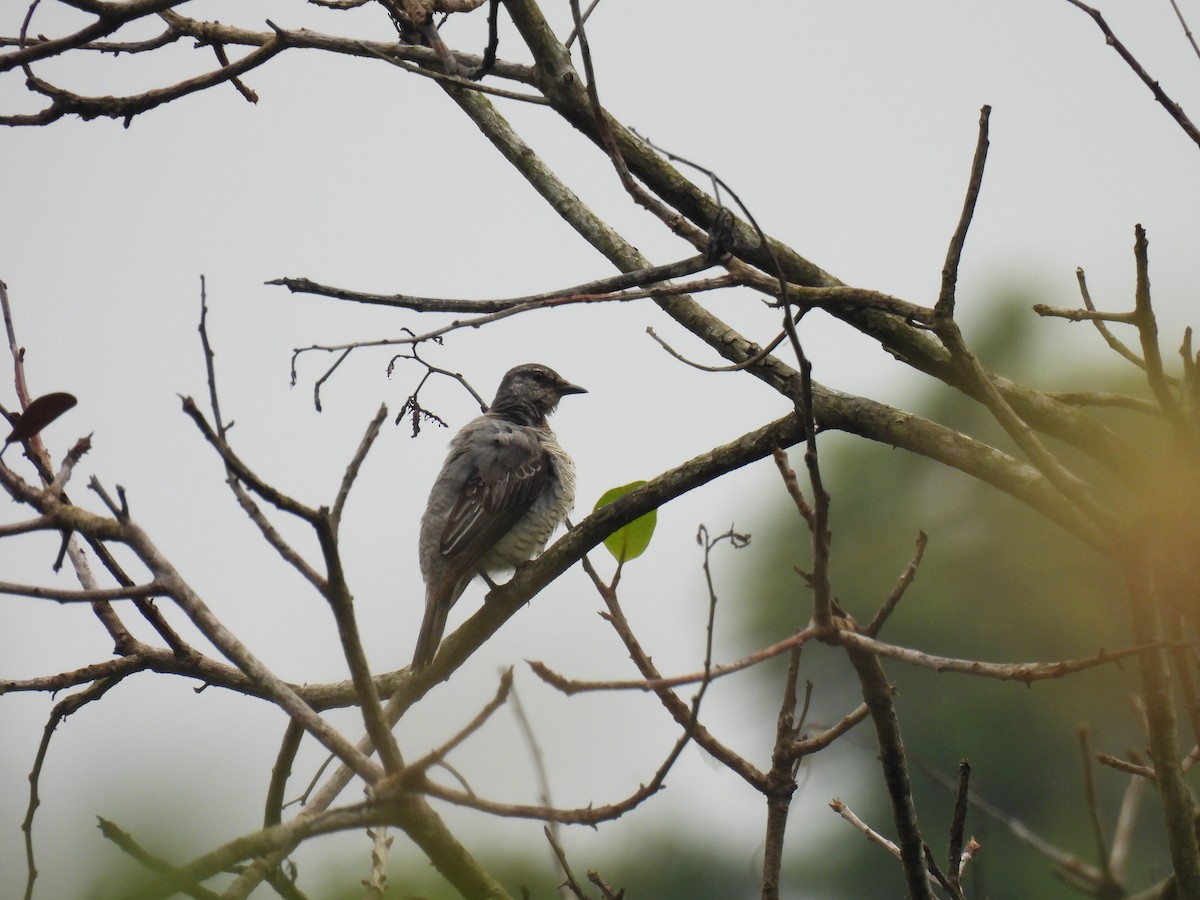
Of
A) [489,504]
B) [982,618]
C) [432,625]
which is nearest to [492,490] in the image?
[489,504]

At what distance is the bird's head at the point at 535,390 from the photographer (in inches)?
291

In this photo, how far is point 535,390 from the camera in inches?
297

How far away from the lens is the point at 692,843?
24.2 m

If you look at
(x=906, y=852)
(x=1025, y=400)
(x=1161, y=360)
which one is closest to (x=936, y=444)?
(x=1025, y=400)

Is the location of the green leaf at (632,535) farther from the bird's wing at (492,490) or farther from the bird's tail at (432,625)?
the bird's wing at (492,490)

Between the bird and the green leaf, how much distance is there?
217 cm

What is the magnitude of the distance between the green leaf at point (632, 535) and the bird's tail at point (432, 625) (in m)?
1.44

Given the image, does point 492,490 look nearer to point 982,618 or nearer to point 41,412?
point 41,412

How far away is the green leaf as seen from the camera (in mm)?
3504

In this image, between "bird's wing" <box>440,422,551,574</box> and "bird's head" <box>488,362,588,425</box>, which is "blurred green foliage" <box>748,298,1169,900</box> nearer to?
"bird's head" <box>488,362,588,425</box>

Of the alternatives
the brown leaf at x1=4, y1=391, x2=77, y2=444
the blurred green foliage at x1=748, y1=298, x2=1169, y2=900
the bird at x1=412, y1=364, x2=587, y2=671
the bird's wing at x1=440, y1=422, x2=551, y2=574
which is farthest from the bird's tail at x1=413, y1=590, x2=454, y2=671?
the blurred green foliage at x1=748, y1=298, x2=1169, y2=900

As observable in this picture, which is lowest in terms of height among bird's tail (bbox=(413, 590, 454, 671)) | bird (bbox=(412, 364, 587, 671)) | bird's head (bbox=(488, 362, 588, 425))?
bird's tail (bbox=(413, 590, 454, 671))

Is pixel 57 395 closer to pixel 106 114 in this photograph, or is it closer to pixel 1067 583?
pixel 106 114

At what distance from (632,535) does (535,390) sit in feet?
13.5
